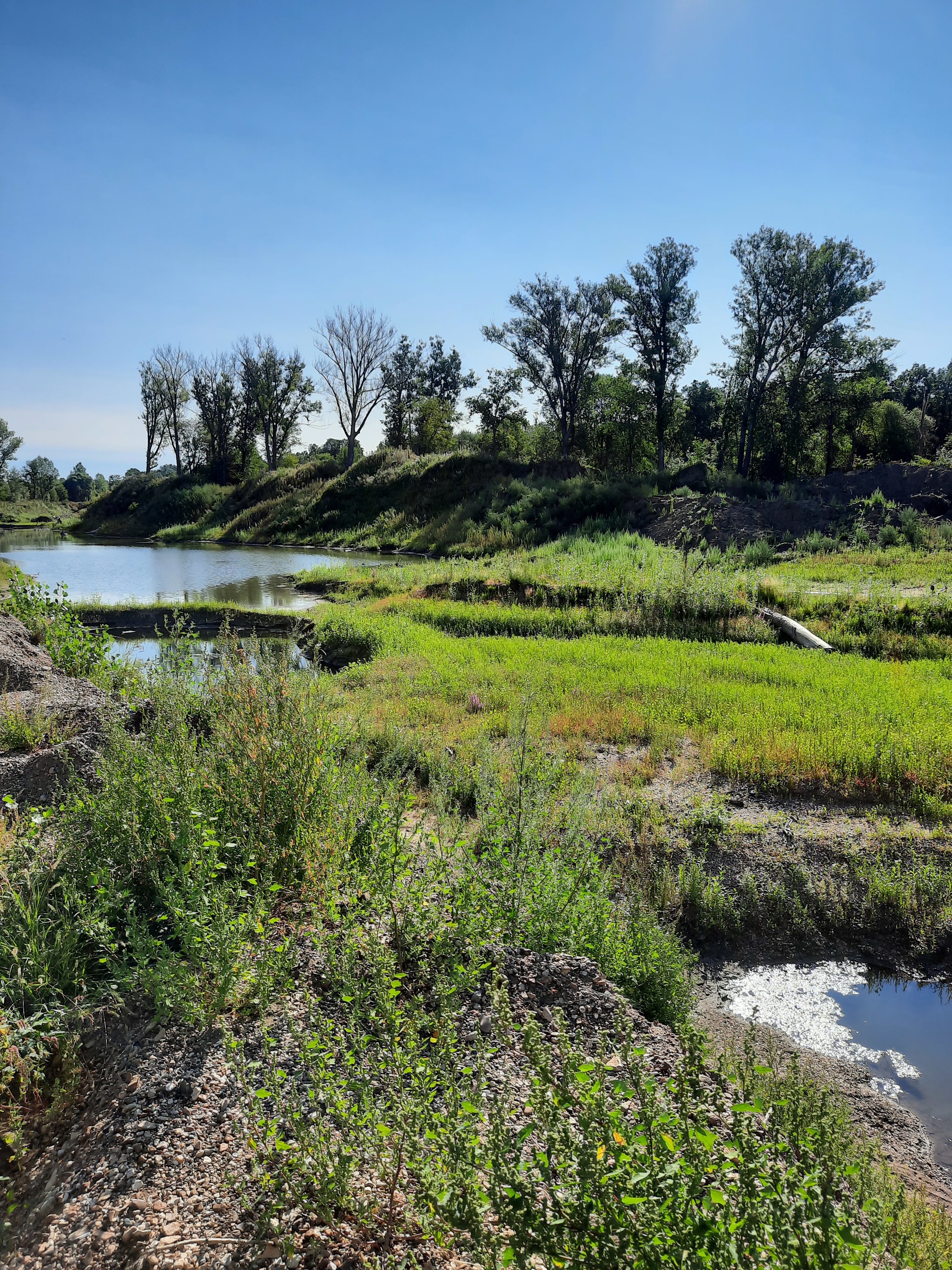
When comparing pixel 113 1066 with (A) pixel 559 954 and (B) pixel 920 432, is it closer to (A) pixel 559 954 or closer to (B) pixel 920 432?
(A) pixel 559 954

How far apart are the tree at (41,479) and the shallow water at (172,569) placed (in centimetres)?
5045

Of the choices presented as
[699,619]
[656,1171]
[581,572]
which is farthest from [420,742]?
[581,572]

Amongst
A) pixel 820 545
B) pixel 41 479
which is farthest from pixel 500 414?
pixel 41 479

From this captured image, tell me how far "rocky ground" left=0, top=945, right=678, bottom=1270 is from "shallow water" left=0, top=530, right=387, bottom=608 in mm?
18052

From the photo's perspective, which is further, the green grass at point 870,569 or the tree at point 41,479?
the tree at point 41,479

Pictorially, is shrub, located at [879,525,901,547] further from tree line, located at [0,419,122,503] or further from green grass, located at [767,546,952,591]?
tree line, located at [0,419,122,503]

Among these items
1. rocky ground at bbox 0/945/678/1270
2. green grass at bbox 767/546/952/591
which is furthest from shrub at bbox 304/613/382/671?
rocky ground at bbox 0/945/678/1270

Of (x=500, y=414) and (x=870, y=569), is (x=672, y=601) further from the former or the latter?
(x=500, y=414)

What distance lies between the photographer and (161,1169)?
2.49 m

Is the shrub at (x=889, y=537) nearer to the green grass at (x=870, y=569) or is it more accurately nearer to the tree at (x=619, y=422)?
the green grass at (x=870, y=569)

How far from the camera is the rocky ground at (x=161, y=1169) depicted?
2.24 m

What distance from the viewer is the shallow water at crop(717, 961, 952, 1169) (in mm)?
4266

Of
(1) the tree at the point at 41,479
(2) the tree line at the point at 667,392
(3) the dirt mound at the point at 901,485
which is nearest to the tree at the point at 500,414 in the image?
(2) the tree line at the point at 667,392

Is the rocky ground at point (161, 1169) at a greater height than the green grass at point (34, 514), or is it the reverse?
the green grass at point (34, 514)
